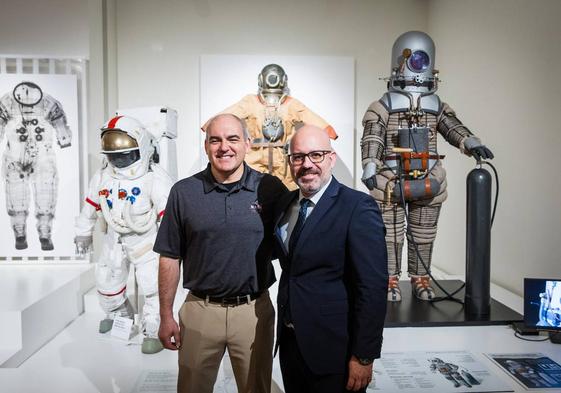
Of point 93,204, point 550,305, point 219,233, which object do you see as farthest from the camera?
point 93,204

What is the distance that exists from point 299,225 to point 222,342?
619mm

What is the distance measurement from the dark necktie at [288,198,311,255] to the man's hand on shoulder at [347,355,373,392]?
43cm

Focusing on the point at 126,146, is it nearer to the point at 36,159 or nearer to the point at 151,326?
the point at 151,326

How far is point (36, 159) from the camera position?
459cm

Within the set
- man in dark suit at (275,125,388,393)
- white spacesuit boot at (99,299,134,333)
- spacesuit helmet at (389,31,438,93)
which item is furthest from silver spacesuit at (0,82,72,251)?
man in dark suit at (275,125,388,393)

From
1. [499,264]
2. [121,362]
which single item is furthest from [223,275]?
[499,264]

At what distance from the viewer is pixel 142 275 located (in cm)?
333

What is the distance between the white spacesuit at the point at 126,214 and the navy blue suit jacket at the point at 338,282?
174 cm

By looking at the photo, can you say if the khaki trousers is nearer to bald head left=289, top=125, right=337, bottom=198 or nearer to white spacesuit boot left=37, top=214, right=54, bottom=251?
bald head left=289, top=125, right=337, bottom=198

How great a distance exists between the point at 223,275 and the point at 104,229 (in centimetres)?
181

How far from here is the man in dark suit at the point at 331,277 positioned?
5.47 ft

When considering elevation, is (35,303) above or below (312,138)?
below

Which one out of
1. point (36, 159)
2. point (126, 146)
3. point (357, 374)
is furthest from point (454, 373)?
point (36, 159)

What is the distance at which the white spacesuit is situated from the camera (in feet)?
10.5
